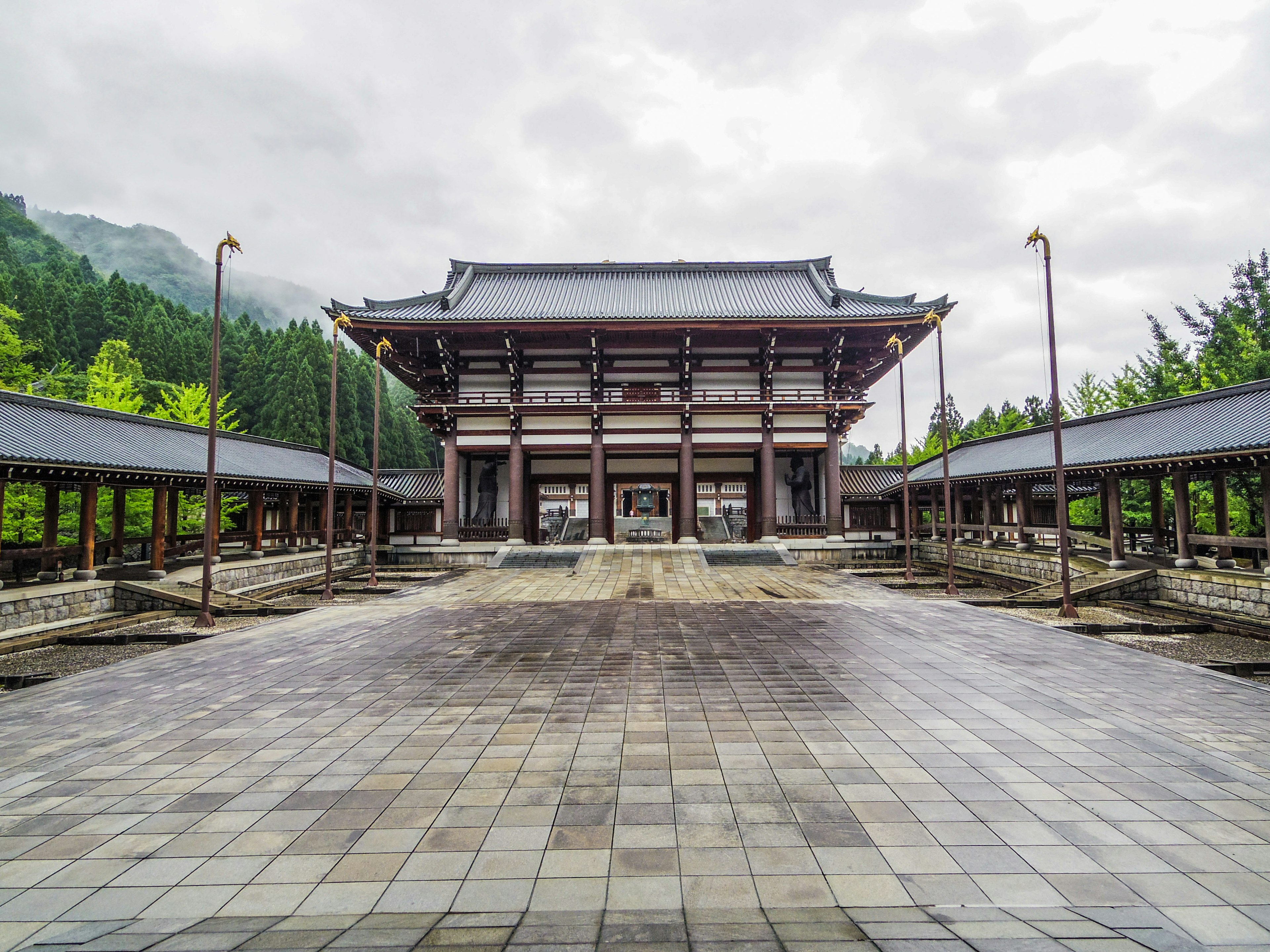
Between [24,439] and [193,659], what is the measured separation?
812cm

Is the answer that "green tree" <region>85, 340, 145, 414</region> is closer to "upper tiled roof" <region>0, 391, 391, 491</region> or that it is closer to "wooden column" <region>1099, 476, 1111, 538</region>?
"upper tiled roof" <region>0, 391, 391, 491</region>

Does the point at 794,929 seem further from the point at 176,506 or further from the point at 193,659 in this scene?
the point at 176,506

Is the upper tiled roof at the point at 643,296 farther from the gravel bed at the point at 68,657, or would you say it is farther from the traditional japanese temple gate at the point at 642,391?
the gravel bed at the point at 68,657

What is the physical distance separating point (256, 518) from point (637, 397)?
1423cm

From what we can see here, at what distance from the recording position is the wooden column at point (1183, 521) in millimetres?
12398

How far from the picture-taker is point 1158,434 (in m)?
13.1

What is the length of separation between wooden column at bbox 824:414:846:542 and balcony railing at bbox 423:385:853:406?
4.72ft

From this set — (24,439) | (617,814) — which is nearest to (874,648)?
(617,814)

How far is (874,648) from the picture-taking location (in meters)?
7.56

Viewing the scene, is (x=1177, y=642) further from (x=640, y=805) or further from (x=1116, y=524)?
(x=640, y=805)

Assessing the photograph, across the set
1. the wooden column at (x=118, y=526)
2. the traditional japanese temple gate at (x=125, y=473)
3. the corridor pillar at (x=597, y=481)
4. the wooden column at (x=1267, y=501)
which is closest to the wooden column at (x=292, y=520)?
the traditional japanese temple gate at (x=125, y=473)

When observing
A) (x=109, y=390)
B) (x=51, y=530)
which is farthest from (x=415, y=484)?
(x=51, y=530)

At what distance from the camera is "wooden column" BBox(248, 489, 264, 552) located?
55.3 ft

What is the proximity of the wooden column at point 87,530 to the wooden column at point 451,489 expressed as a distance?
987 cm
